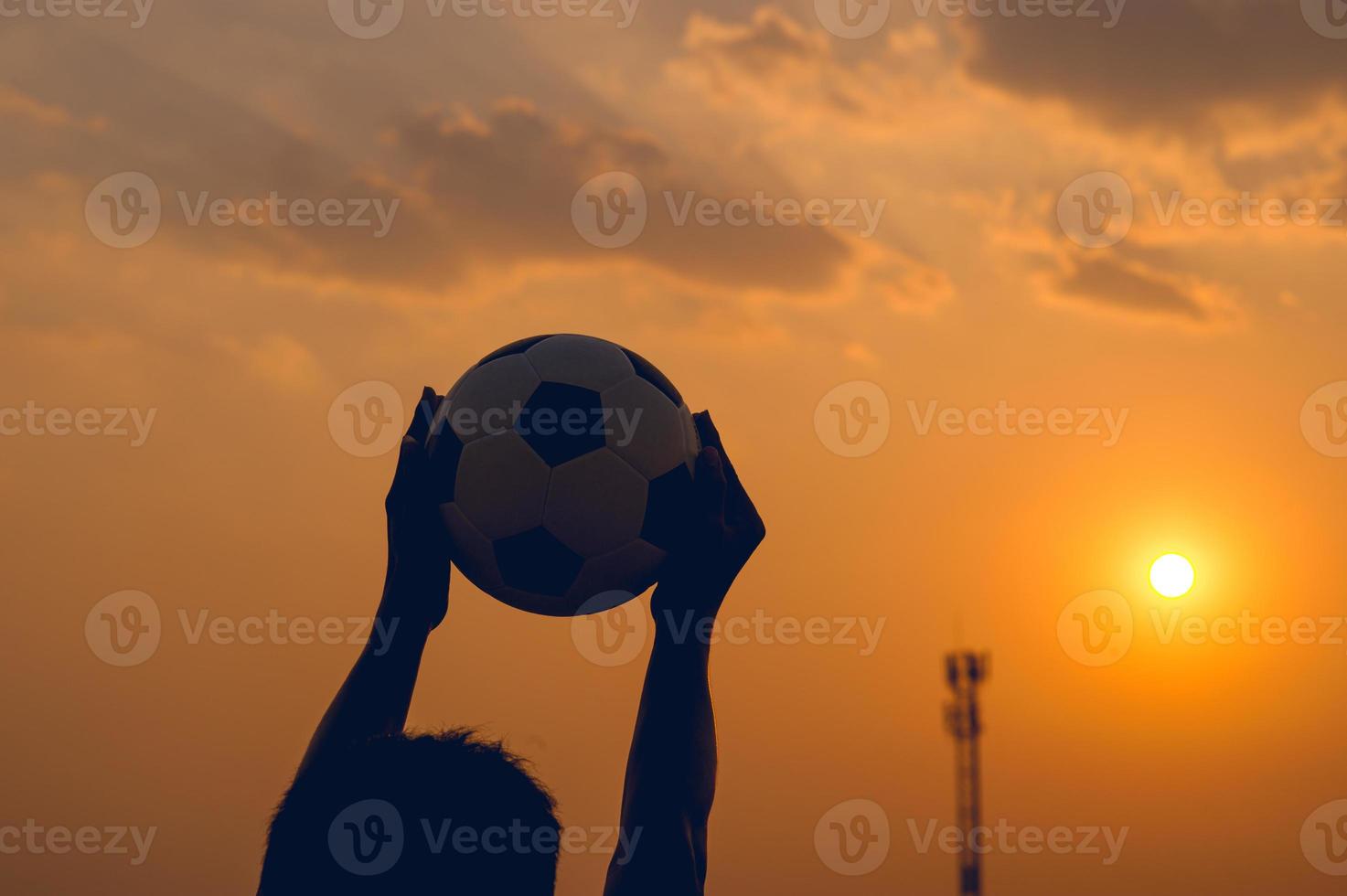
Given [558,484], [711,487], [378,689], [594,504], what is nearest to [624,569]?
[594,504]

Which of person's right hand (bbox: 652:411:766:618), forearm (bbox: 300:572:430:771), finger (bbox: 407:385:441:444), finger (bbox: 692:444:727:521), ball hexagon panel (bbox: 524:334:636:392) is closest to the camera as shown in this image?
forearm (bbox: 300:572:430:771)

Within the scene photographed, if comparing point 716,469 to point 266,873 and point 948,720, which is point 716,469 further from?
point 948,720

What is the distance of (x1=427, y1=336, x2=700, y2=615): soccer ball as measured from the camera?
7.86 meters

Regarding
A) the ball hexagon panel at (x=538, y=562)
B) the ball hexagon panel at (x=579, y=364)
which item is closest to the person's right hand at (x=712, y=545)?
the ball hexagon panel at (x=538, y=562)

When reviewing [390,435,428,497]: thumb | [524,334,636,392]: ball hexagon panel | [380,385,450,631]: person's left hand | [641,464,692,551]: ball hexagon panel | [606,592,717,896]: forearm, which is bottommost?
[606,592,717,896]: forearm

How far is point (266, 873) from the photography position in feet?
10.4

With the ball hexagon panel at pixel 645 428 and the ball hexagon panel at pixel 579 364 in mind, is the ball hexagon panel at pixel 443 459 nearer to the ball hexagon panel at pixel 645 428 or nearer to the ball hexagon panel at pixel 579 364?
the ball hexagon panel at pixel 579 364

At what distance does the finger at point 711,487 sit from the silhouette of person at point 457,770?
0.04 ft

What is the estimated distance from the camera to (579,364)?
8250 mm

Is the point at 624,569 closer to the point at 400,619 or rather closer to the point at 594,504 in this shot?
the point at 594,504

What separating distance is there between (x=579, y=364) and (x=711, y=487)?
6.66 ft

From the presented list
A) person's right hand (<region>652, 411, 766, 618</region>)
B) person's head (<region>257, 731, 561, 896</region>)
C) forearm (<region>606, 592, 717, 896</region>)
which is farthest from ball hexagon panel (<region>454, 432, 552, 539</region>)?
person's head (<region>257, 731, 561, 896</region>)

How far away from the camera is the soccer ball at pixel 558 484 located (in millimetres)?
7859

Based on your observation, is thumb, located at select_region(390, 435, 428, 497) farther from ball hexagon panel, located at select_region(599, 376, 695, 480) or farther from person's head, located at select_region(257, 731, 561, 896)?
person's head, located at select_region(257, 731, 561, 896)
